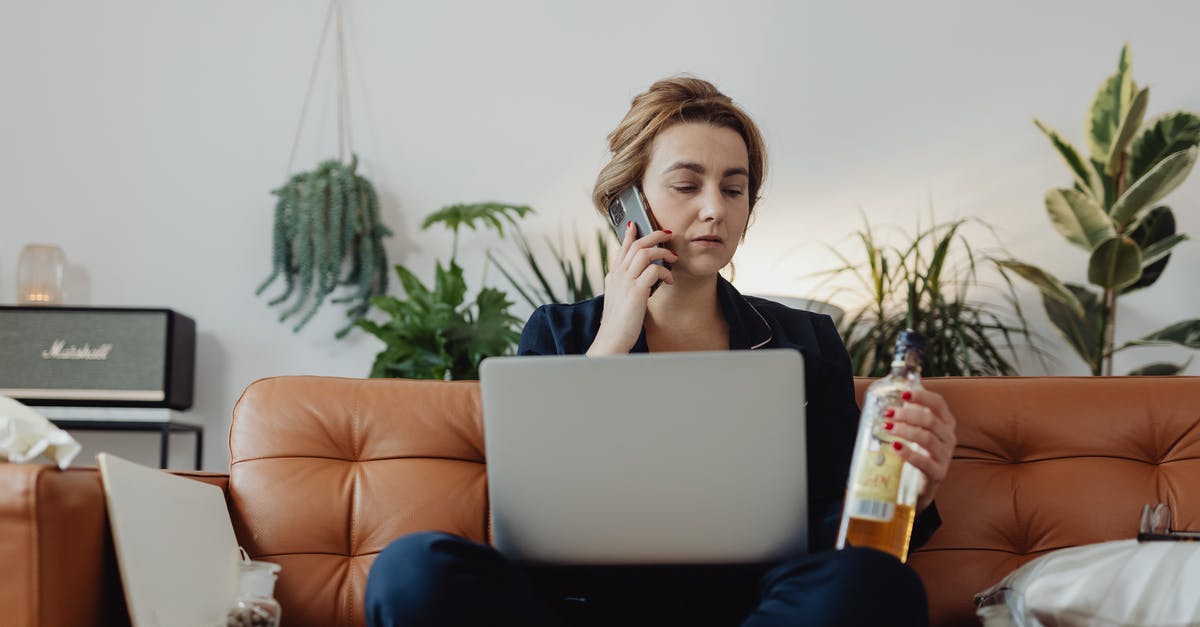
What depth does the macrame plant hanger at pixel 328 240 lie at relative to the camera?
328 centimetres

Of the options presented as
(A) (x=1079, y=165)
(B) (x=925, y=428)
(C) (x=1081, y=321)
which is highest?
(A) (x=1079, y=165)

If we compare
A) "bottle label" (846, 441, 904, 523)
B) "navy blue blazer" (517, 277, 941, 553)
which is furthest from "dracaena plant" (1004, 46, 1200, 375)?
"bottle label" (846, 441, 904, 523)

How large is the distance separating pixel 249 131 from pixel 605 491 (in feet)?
8.73

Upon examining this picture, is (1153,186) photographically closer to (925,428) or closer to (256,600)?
(925,428)

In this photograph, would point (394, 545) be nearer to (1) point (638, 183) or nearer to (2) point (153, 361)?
(1) point (638, 183)

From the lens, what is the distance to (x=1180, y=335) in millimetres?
2889

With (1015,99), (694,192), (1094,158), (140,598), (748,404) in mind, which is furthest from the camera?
(1015,99)

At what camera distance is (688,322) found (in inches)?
69.6

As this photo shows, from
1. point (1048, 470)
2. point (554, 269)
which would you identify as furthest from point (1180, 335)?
point (554, 269)

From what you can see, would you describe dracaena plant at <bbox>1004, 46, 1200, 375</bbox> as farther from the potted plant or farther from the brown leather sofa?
the brown leather sofa

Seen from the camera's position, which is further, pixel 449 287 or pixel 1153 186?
pixel 449 287

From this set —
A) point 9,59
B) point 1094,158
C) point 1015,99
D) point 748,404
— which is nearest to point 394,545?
point 748,404

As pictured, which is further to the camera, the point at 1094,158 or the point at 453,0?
the point at 453,0

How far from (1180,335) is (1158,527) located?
1598 millimetres
